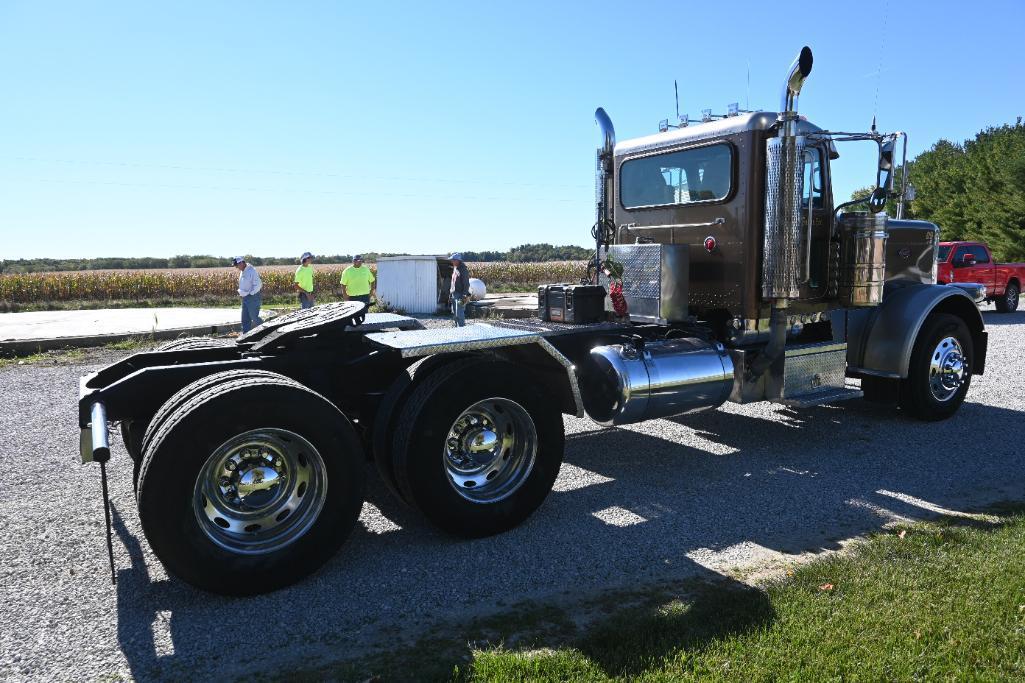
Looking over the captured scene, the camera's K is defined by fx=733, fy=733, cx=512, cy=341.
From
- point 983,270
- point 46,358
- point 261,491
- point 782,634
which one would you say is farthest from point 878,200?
point 983,270

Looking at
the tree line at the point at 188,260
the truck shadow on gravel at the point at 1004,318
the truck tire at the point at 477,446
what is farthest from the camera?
the tree line at the point at 188,260

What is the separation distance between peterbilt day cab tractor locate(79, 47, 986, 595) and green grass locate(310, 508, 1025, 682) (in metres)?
1.10

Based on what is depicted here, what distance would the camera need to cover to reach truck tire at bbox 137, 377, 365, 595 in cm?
346

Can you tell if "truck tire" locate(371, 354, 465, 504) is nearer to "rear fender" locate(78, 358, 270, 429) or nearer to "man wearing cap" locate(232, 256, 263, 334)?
"rear fender" locate(78, 358, 270, 429)

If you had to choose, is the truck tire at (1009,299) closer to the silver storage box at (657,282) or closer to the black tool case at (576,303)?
the silver storage box at (657,282)

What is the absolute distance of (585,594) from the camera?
12.1 ft

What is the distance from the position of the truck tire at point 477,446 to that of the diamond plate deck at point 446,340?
117 millimetres

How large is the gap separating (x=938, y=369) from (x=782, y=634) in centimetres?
511

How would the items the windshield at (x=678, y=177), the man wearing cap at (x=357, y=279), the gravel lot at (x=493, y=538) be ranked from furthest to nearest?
the man wearing cap at (x=357, y=279)
the windshield at (x=678, y=177)
the gravel lot at (x=493, y=538)

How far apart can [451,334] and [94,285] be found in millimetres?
32205

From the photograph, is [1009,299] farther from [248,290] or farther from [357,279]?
[248,290]

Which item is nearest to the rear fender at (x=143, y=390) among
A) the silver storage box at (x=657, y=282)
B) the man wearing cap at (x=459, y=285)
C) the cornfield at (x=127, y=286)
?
the silver storage box at (x=657, y=282)

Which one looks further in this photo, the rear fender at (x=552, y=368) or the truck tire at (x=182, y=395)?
the rear fender at (x=552, y=368)

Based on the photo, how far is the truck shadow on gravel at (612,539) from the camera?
330cm
